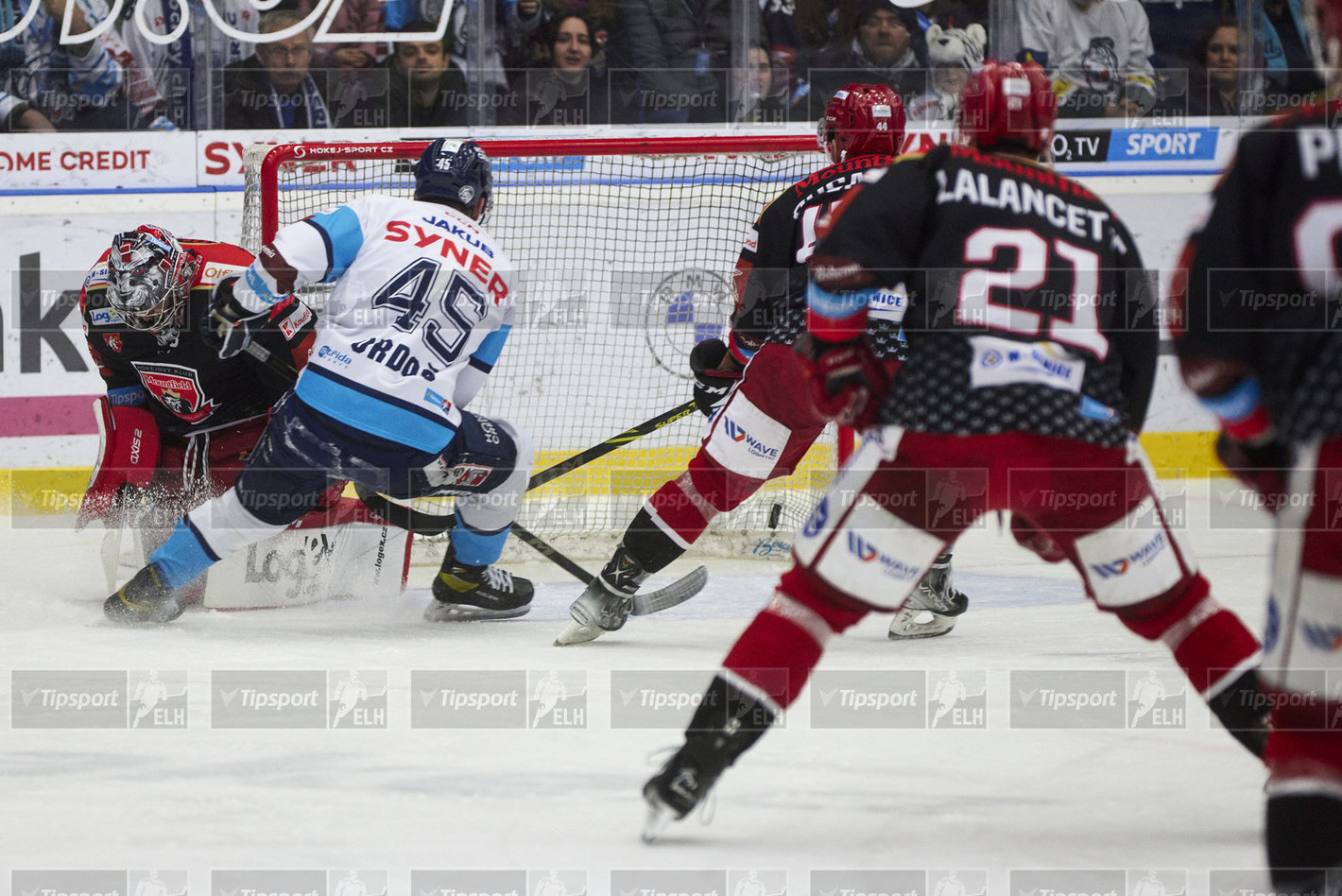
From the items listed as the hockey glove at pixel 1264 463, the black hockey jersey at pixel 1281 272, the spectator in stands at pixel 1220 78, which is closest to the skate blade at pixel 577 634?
the hockey glove at pixel 1264 463

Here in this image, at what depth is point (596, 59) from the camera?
6.69 meters

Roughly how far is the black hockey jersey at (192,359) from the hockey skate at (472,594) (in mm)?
828

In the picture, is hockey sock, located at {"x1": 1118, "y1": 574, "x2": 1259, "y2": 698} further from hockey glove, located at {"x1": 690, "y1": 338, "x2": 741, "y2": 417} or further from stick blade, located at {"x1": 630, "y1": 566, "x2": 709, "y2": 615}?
stick blade, located at {"x1": 630, "y1": 566, "x2": 709, "y2": 615}

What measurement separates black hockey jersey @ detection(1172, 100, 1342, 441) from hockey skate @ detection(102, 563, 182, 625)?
286cm

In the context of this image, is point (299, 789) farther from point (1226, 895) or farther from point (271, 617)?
point (271, 617)

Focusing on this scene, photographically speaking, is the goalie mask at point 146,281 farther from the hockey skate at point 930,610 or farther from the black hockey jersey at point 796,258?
the hockey skate at point 930,610

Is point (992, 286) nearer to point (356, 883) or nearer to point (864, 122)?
point (356, 883)

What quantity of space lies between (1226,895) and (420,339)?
2.40 m

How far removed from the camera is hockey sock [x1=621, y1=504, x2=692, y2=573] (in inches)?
138

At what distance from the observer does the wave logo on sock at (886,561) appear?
80.6 inches

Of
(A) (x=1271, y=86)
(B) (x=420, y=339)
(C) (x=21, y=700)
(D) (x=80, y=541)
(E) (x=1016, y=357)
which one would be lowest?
(D) (x=80, y=541)

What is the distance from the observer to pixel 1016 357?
210cm

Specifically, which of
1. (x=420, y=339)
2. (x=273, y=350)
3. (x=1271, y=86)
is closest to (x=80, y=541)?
(x=273, y=350)

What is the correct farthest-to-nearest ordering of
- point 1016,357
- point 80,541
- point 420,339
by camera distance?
1. point 80,541
2. point 420,339
3. point 1016,357
